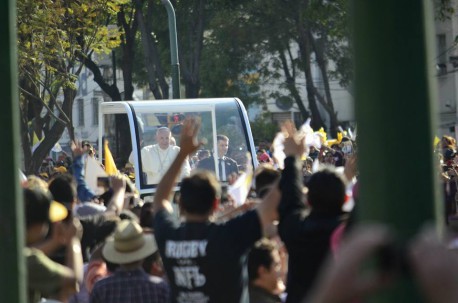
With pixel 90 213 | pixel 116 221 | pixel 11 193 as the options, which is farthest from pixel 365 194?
pixel 90 213

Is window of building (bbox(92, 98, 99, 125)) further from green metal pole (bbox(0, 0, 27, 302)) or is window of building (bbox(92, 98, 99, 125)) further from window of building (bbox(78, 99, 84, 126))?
green metal pole (bbox(0, 0, 27, 302))

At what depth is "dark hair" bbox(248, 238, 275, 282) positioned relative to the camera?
552 centimetres

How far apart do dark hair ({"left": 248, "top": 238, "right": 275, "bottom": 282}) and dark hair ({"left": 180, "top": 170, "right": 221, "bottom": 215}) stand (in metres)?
0.71

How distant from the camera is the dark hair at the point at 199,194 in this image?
4844 millimetres

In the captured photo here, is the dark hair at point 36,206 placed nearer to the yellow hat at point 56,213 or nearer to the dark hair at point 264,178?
the yellow hat at point 56,213

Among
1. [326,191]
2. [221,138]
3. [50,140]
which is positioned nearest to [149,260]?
[326,191]

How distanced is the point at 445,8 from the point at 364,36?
687 inches

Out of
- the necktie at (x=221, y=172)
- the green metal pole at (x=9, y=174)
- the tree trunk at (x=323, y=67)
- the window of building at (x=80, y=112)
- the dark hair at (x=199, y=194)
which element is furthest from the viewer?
the window of building at (x=80, y=112)

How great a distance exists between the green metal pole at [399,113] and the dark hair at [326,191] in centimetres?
291

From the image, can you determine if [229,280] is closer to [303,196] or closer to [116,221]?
[303,196]

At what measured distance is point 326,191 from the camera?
501 centimetres

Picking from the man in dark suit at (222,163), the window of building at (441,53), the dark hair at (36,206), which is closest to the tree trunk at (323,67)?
the window of building at (441,53)

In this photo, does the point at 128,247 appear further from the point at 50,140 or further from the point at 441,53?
the point at 441,53

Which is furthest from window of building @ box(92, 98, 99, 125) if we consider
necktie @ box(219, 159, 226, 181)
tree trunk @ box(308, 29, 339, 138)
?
necktie @ box(219, 159, 226, 181)
